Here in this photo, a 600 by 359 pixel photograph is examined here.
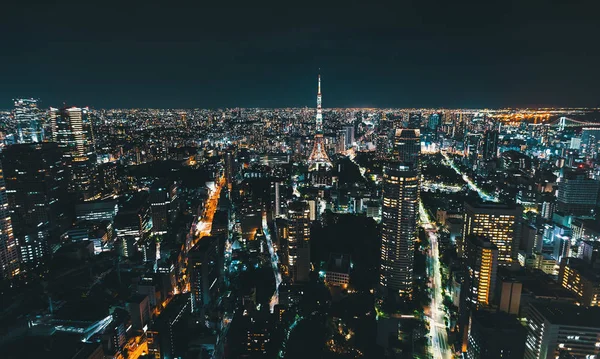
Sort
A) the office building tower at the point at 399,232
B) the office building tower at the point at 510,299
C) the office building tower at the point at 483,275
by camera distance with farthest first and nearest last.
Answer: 1. the office building tower at the point at 399,232
2. the office building tower at the point at 483,275
3. the office building tower at the point at 510,299

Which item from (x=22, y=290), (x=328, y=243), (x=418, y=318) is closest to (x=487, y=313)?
(x=418, y=318)

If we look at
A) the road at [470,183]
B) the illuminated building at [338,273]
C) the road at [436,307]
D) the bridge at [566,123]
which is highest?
the bridge at [566,123]

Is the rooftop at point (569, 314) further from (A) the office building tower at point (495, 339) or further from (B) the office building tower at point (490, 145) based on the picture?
(B) the office building tower at point (490, 145)

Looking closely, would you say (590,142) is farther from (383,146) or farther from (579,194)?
(383,146)

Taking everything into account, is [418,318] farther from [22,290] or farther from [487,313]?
[22,290]

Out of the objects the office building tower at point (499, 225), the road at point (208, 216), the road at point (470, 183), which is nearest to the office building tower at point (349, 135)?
the road at point (470, 183)

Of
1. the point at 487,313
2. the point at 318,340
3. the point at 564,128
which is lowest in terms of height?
the point at 318,340
